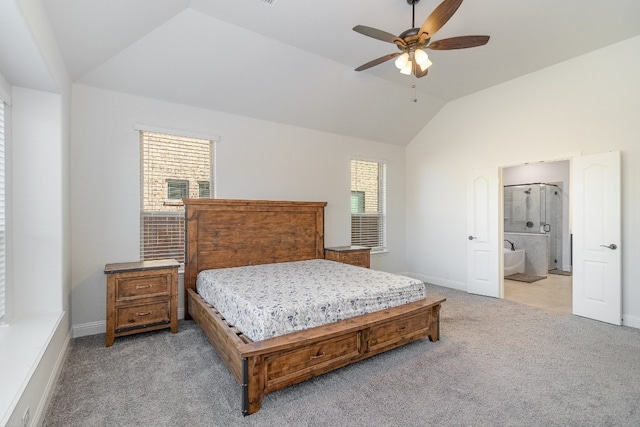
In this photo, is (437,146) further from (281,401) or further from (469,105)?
(281,401)

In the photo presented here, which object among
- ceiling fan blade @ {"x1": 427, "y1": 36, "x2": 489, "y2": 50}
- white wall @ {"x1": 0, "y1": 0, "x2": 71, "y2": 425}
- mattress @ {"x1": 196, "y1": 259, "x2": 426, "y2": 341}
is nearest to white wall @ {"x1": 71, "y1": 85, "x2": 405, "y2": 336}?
white wall @ {"x1": 0, "y1": 0, "x2": 71, "y2": 425}

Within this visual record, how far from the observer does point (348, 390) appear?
88.2 inches

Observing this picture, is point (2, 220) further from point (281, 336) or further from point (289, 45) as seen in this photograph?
point (289, 45)

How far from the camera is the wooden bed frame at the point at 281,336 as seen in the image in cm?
208

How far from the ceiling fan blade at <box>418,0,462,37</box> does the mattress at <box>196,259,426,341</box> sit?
2.28 meters

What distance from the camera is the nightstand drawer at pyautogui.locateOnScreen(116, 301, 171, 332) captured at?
3.01m

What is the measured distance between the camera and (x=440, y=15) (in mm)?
2242

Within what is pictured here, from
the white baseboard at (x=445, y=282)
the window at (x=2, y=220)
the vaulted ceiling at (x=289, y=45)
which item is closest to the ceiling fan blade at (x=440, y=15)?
the vaulted ceiling at (x=289, y=45)

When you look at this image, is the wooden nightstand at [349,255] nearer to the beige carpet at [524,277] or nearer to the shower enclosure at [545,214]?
the beige carpet at [524,277]

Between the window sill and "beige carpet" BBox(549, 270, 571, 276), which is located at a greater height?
the window sill

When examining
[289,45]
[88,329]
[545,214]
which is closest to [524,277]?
[545,214]

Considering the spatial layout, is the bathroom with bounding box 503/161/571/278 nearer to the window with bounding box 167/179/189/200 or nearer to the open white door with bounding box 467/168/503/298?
the open white door with bounding box 467/168/503/298

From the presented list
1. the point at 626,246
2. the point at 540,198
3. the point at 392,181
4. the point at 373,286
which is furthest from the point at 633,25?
the point at 540,198

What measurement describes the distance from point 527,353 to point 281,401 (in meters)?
2.36
